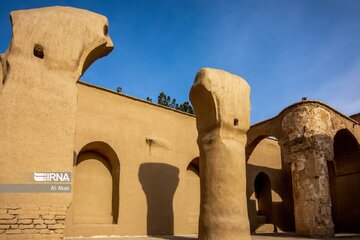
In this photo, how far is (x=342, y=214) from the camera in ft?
48.1

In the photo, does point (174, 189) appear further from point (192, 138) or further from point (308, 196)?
point (308, 196)

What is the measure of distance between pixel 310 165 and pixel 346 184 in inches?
197

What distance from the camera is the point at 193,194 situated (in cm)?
1273

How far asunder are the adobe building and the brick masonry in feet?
0.05

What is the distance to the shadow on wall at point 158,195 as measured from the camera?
10.7m

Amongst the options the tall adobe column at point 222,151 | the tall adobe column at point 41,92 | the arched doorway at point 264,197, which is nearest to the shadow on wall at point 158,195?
the tall adobe column at point 222,151

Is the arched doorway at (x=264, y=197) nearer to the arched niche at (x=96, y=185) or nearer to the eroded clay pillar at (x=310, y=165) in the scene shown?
the eroded clay pillar at (x=310, y=165)

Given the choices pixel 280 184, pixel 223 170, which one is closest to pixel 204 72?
pixel 223 170

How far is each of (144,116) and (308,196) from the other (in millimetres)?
5728

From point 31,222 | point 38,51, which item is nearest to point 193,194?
point 31,222

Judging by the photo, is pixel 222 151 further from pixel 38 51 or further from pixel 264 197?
pixel 264 197

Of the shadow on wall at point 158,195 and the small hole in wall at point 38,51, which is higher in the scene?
the small hole in wall at point 38,51

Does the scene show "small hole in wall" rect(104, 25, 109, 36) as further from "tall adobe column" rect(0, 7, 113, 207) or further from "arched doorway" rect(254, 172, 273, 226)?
"arched doorway" rect(254, 172, 273, 226)

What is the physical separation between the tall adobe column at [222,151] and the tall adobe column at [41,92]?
10.0 feet
